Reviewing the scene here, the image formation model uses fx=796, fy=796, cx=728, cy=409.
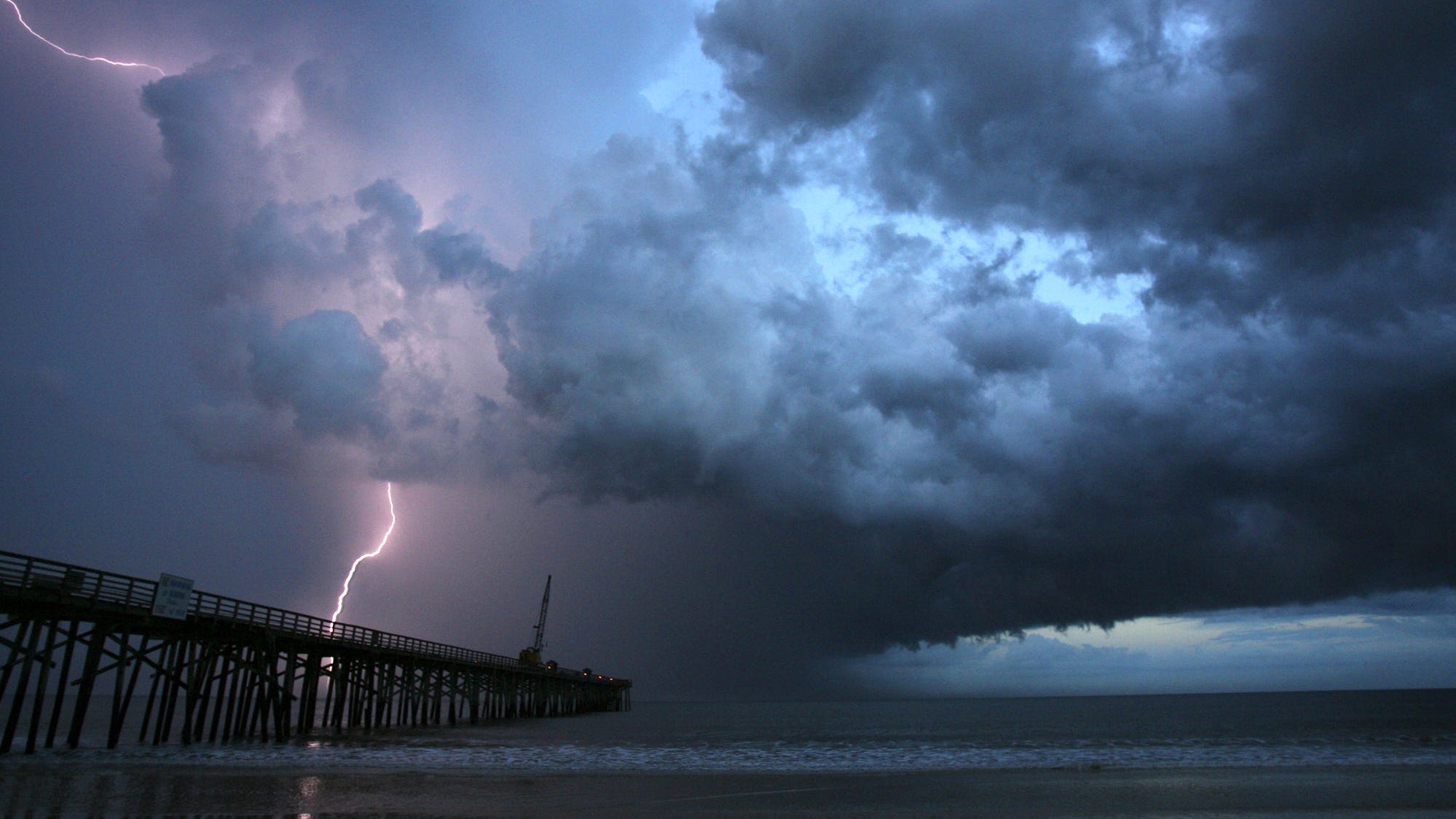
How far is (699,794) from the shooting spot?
20562 millimetres

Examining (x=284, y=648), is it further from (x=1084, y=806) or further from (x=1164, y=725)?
(x=1164, y=725)

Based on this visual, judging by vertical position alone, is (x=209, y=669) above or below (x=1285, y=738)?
above

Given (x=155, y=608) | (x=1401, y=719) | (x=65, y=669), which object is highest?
(x=155, y=608)

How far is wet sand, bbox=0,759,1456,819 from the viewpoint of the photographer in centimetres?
1662

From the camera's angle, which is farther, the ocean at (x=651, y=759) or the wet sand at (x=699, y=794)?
the ocean at (x=651, y=759)

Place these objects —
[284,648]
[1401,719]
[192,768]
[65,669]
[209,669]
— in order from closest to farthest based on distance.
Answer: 1. [192,768]
2. [65,669]
3. [209,669]
4. [284,648]
5. [1401,719]

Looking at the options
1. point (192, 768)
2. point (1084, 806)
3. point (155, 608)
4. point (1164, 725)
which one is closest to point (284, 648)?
point (155, 608)

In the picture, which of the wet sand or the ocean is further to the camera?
the ocean

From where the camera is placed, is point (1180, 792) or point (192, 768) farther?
point (192, 768)

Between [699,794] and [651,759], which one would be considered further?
[651,759]

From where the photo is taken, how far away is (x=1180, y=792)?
20.8m

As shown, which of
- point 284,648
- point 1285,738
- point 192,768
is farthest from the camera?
point 1285,738

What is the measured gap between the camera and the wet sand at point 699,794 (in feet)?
54.5

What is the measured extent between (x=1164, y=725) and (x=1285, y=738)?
895 inches
